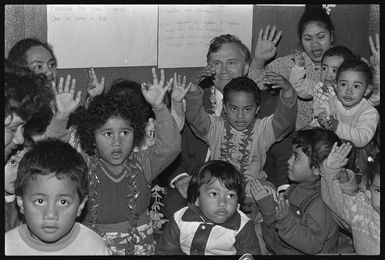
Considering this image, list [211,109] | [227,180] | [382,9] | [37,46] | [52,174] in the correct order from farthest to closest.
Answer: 1. [211,109]
2. [37,46]
3. [382,9]
4. [227,180]
5. [52,174]

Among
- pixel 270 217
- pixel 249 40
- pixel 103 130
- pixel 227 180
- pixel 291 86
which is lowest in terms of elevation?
pixel 270 217

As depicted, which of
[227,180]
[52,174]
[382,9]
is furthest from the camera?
[382,9]

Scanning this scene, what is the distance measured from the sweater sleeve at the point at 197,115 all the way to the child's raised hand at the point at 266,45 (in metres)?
0.45

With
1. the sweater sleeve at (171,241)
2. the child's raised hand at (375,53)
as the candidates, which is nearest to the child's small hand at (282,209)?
the sweater sleeve at (171,241)

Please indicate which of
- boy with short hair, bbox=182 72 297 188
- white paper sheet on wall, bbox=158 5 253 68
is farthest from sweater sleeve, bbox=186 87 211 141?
white paper sheet on wall, bbox=158 5 253 68

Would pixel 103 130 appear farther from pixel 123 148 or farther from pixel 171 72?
pixel 171 72

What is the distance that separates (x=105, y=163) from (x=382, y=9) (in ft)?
4.16

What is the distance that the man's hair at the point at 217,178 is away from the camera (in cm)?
232

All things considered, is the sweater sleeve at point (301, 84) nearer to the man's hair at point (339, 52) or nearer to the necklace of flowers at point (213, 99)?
the man's hair at point (339, 52)

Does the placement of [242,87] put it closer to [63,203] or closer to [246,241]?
[246,241]

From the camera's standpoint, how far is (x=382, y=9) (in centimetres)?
256

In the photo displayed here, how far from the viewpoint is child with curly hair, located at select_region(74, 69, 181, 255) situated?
7.82 feet

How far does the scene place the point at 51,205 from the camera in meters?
2.03

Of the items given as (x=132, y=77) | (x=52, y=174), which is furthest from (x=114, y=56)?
(x=52, y=174)
